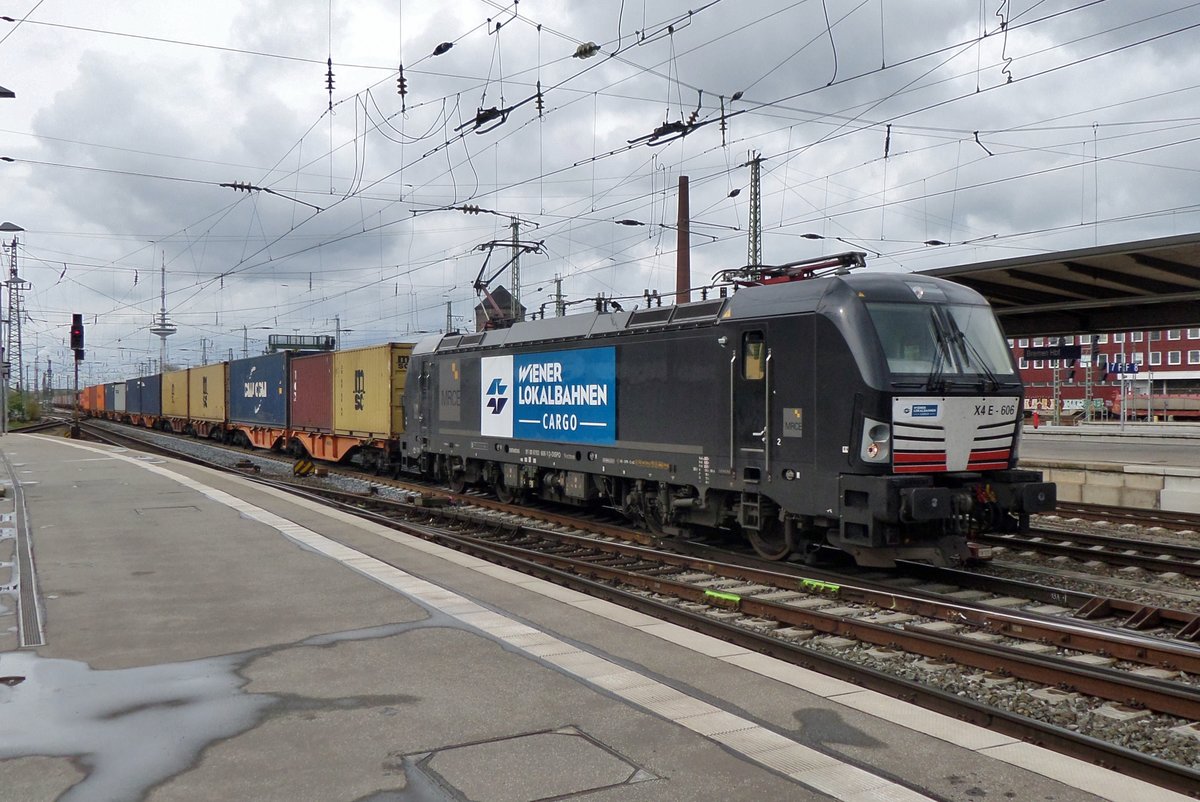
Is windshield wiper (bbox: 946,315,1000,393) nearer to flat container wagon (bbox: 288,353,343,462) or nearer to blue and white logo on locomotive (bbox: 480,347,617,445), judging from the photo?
blue and white logo on locomotive (bbox: 480,347,617,445)

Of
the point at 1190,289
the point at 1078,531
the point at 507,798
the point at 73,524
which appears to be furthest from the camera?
the point at 1190,289

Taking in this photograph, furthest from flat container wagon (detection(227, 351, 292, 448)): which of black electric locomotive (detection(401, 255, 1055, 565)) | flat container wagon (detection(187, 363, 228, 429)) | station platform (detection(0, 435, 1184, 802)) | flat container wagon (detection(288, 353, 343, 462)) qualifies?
station platform (detection(0, 435, 1184, 802))

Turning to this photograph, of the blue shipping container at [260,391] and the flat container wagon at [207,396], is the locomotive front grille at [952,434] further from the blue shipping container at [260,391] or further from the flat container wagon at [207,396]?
the flat container wagon at [207,396]

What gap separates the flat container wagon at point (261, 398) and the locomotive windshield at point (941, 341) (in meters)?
25.5

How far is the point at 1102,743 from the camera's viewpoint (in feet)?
17.3

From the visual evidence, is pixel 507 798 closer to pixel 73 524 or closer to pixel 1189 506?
pixel 73 524

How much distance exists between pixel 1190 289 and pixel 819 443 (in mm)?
10258

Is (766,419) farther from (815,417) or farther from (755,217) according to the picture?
(755,217)

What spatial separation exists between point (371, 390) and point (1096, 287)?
17.4 meters

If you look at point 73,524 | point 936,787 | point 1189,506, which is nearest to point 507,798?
point 936,787

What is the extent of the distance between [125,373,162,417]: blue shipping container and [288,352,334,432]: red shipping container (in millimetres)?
24577

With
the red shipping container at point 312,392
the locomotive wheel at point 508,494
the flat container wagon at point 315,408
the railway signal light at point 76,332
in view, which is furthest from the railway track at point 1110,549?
the railway signal light at point 76,332

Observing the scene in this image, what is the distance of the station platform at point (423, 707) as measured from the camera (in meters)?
4.62

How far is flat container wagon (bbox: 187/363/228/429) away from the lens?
4012 cm
